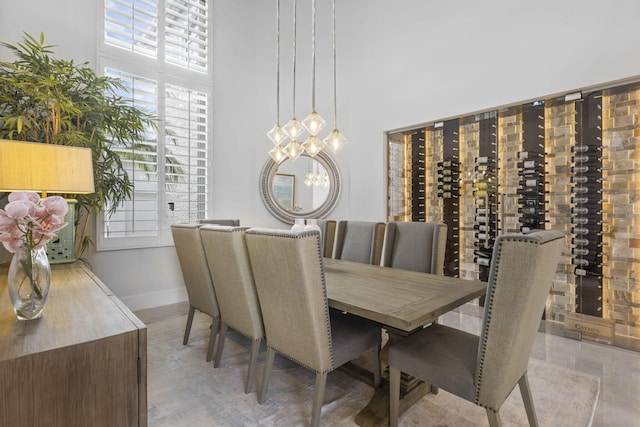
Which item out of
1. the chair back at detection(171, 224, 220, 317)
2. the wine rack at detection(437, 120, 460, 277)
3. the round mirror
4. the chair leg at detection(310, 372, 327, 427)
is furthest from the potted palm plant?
the wine rack at detection(437, 120, 460, 277)

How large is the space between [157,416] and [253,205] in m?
3.18

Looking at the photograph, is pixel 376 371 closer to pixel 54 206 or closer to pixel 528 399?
pixel 528 399

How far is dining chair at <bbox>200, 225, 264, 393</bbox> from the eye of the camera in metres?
1.88

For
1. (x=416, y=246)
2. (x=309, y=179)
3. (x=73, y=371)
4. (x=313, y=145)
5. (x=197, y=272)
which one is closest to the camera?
(x=73, y=371)

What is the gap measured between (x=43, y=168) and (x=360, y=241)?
2.30 m

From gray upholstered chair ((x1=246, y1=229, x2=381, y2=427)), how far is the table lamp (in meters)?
0.89

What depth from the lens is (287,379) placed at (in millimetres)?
2143

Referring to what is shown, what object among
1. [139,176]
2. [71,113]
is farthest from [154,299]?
[71,113]

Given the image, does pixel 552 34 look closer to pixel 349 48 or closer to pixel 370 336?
pixel 349 48

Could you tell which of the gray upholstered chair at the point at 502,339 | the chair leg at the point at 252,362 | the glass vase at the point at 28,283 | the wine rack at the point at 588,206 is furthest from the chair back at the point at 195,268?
the wine rack at the point at 588,206

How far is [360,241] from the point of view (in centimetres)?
302

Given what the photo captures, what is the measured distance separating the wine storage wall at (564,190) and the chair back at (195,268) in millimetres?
2591

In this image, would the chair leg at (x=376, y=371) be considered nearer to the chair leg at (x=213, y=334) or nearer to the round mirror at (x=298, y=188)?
the chair leg at (x=213, y=334)

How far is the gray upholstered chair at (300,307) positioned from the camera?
1465 mm
